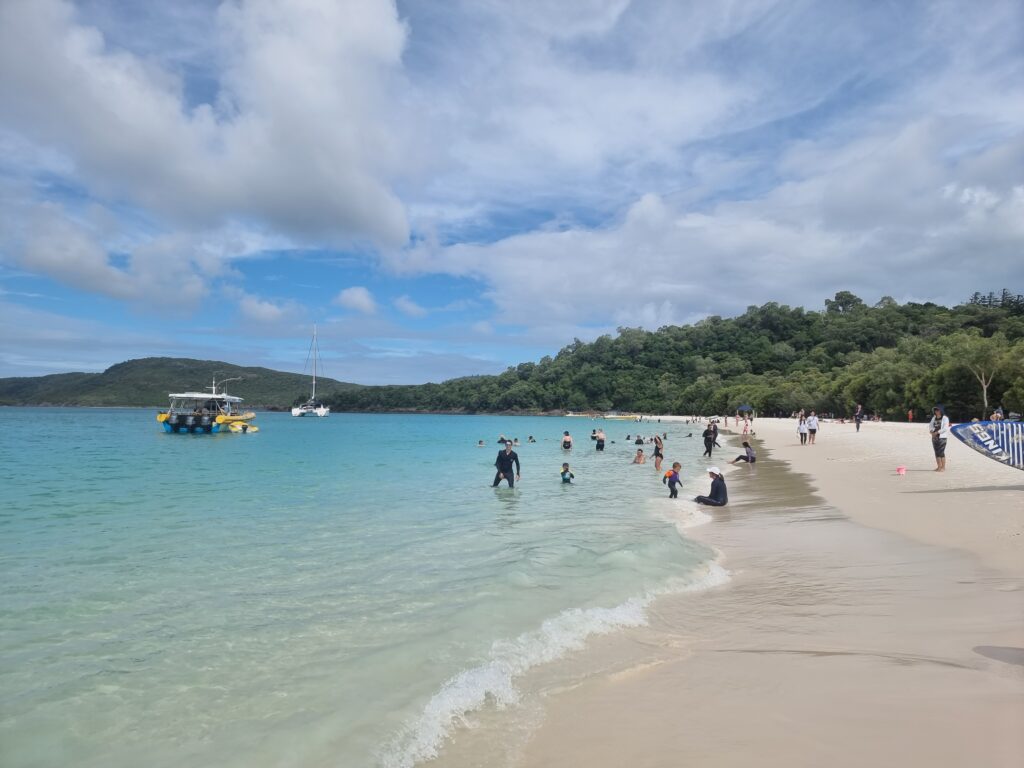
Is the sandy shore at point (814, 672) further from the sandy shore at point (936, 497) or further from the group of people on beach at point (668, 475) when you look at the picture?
the group of people on beach at point (668, 475)

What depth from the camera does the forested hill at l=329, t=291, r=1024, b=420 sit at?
167ft

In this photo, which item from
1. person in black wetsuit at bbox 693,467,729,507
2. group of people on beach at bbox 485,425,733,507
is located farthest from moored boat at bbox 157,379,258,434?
person in black wetsuit at bbox 693,467,729,507

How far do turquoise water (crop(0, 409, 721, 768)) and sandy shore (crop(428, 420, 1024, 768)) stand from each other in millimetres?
607

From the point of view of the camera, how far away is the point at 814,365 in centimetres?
12838

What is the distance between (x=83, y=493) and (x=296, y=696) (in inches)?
718

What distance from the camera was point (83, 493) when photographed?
62.6 feet

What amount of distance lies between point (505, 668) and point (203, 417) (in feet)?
206

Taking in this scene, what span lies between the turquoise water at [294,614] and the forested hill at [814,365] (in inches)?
1792

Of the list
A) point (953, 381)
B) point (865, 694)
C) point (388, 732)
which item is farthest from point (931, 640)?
point (953, 381)

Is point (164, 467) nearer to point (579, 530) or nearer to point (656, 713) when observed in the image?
point (579, 530)

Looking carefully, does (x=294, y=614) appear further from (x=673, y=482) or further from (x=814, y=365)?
(x=814, y=365)

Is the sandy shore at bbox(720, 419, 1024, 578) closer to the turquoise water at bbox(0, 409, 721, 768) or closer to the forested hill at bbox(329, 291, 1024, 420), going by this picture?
the turquoise water at bbox(0, 409, 721, 768)

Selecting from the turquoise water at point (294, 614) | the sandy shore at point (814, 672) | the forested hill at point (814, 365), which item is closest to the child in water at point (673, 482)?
the turquoise water at point (294, 614)

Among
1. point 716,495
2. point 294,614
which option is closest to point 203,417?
point 716,495
